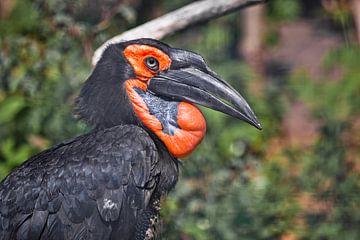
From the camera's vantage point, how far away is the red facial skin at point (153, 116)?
4.37 m

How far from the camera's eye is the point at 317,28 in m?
10.7

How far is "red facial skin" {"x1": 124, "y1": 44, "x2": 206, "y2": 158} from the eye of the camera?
437 cm

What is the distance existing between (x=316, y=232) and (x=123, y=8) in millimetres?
1856

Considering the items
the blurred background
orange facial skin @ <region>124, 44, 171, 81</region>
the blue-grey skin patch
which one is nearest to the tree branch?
the blurred background

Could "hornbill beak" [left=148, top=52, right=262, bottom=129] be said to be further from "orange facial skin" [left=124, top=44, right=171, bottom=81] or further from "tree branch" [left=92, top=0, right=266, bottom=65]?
"tree branch" [left=92, top=0, right=266, bottom=65]

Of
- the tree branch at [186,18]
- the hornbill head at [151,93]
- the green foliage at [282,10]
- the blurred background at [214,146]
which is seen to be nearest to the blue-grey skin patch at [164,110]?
the hornbill head at [151,93]

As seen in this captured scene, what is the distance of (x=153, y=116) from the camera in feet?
14.4

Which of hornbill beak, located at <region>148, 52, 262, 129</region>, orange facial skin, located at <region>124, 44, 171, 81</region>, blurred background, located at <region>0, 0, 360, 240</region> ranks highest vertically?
orange facial skin, located at <region>124, 44, 171, 81</region>

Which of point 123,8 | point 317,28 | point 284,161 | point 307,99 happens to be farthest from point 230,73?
point 317,28

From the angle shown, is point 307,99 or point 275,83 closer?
point 307,99

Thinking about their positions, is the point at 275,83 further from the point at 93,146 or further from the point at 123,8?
the point at 93,146

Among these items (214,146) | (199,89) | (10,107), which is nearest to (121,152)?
(199,89)

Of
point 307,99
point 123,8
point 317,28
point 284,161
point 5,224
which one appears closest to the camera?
point 5,224

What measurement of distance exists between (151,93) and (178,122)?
0.61ft
